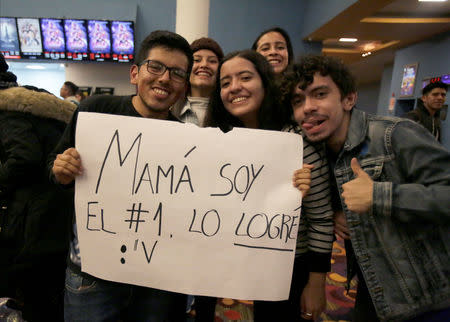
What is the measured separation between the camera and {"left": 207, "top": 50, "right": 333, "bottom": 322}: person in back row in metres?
0.91

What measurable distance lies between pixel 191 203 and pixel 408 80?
6.91 metres

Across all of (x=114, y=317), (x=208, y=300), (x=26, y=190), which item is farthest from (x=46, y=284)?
(x=208, y=300)

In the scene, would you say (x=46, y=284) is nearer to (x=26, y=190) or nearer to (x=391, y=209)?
(x=26, y=190)

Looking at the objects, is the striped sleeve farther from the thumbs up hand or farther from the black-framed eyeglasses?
the black-framed eyeglasses

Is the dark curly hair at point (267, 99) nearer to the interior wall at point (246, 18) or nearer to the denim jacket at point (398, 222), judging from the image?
the denim jacket at point (398, 222)

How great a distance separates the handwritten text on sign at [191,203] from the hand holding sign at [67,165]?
25 mm

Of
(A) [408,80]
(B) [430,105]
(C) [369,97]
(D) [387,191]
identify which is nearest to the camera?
(D) [387,191]

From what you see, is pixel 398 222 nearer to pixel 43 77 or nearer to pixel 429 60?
pixel 429 60

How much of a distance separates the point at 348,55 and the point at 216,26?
15.6 ft

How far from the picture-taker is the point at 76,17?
4.72m

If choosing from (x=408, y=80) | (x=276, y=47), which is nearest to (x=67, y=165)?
(x=276, y=47)

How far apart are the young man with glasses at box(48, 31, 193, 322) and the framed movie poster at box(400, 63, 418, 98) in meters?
6.48

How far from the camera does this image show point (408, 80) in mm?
6055

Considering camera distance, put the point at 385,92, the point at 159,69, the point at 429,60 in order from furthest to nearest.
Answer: the point at 385,92
the point at 429,60
the point at 159,69
